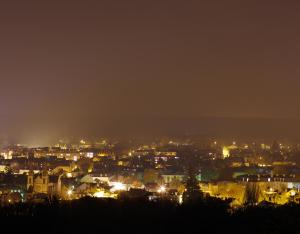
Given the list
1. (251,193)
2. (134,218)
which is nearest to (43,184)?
(251,193)

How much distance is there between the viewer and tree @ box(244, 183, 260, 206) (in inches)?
965

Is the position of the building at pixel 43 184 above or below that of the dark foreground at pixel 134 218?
above

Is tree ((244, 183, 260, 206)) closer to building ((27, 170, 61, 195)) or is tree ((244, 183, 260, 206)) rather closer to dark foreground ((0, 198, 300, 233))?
building ((27, 170, 61, 195))

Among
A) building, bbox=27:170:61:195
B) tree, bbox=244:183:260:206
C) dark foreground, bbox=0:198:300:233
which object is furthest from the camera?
building, bbox=27:170:61:195

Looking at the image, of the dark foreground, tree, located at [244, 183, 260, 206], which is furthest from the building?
the dark foreground

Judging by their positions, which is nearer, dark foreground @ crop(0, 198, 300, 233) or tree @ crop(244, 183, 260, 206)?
dark foreground @ crop(0, 198, 300, 233)

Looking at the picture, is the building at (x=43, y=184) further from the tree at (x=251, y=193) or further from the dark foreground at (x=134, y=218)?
the dark foreground at (x=134, y=218)

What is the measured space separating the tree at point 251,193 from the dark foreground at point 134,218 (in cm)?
858

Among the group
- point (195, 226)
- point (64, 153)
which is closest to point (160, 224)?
point (195, 226)

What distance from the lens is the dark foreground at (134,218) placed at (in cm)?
1331

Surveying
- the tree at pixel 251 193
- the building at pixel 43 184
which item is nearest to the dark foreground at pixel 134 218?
the tree at pixel 251 193

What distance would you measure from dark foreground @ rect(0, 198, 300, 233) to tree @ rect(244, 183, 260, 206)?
858cm

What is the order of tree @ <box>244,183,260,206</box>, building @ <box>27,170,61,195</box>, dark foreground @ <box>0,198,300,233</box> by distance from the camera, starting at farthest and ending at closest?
building @ <box>27,170,61,195</box>, tree @ <box>244,183,260,206</box>, dark foreground @ <box>0,198,300,233</box>

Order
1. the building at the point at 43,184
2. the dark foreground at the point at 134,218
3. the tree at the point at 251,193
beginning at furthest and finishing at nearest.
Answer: the building at the point at 43,184 → the tree at the point at 251,193 → the dark foreground at the point at 134,218
